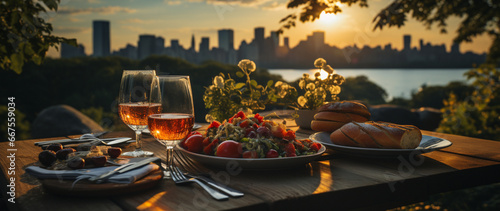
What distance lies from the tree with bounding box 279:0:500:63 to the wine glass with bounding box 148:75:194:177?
116 inches

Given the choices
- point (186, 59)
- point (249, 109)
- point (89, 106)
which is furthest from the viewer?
point (186, 59)

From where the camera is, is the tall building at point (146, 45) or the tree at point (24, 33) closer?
the tree at point (24, 33)

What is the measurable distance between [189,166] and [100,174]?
424 mm

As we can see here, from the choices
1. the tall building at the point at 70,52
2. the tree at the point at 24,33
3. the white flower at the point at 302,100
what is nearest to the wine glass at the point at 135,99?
the tree at the point at 24,33

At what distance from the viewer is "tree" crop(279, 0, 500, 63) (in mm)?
4335

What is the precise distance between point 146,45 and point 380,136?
1650 centimetres

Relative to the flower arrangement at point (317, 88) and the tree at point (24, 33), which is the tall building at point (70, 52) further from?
the tree at point (24, 33)

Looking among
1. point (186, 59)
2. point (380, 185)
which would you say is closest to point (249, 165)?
point (380, 185)

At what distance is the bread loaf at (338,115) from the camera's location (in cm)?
224

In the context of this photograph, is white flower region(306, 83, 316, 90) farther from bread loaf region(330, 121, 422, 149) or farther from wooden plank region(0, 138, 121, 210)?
wooden plank region(0, 138, 121, 210)

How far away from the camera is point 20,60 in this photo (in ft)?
5.12

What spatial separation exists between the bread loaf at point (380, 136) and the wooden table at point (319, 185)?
68mm

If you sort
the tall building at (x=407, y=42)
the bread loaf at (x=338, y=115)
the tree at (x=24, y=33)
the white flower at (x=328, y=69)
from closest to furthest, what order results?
1. the tree at (x=24, y=33)
2. the bread loaf at (x=338, y=115)
3. the white flower at (x=328, y=69)
4. the tall building at (x=407, y=42)

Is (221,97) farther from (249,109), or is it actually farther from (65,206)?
(65,206)
